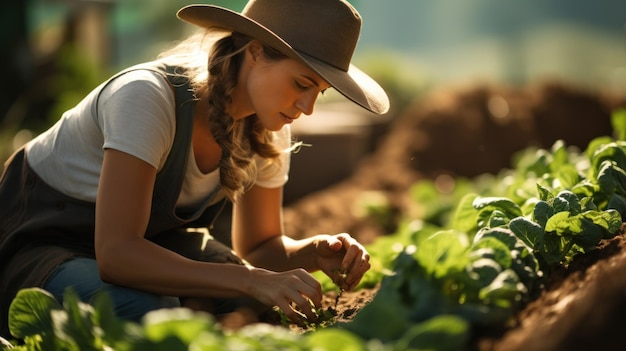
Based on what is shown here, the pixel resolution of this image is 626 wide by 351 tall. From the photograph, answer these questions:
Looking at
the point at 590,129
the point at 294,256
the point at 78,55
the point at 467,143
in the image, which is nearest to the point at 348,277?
the point at 294,256

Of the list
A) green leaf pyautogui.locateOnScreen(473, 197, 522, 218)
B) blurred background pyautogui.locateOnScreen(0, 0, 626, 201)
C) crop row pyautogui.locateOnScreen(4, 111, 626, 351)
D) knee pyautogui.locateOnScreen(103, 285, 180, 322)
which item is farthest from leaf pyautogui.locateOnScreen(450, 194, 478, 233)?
blurred background pyautogui.locateOnScreen(0, 0, 626, 201)

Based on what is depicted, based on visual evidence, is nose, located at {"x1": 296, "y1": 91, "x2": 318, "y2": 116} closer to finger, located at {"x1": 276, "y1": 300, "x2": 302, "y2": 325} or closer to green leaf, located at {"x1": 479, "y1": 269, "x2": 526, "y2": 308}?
finger, located at {"x1": 276, "y1": 300, "x2": 302, "y2": 325}

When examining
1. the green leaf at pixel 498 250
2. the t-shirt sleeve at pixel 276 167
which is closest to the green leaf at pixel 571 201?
the green leaf at pixel 498 250

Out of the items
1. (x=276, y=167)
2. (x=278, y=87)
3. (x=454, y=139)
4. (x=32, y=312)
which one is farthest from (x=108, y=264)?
(x=454, y=139)

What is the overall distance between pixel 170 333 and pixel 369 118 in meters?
6.32

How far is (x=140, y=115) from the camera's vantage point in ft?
6.89

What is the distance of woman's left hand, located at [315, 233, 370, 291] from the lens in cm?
222

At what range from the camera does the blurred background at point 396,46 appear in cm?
853

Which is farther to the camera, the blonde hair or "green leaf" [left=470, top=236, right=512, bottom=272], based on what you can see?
the blonde hair

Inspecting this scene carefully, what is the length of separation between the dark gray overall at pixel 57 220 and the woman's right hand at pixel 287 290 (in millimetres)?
477

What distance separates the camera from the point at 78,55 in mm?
8453

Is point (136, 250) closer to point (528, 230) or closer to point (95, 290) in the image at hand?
point (95, 290)

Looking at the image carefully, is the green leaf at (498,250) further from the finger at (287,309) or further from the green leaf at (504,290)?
the finger at (287,309)

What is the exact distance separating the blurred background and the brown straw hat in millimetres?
5095
